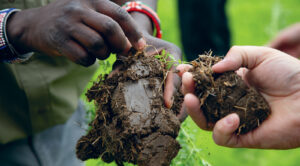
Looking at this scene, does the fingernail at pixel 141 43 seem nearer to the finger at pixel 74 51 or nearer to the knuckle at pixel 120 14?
the knuckle at pixel 120 14

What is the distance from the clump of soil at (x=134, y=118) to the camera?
1.99 meters

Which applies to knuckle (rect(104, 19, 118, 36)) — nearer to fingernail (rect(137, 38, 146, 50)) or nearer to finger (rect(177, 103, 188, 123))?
fingernail (rect(137, 38, 146, 50))

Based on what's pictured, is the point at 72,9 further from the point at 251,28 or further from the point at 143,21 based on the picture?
the point at 251,28

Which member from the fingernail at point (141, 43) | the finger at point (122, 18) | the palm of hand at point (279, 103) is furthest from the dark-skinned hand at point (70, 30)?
the palm of hand at point (279, 103)

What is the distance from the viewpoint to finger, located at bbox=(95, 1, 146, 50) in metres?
1.88

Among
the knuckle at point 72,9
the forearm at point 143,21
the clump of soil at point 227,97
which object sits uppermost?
the knuckle at point 72,9

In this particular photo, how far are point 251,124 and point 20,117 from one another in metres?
1.76

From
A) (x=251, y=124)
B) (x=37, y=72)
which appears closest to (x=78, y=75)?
(x=37, y=72)

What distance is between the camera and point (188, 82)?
211 cm

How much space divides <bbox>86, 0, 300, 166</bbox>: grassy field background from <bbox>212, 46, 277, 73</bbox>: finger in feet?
2.95

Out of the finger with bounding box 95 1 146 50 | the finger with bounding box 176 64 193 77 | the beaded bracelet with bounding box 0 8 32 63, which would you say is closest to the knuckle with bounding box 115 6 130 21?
the finger with bounding box 95 1 146 50

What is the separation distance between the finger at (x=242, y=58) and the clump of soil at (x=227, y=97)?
0.06 metres

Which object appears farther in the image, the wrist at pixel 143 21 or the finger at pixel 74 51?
the wrist at pixel 143 21

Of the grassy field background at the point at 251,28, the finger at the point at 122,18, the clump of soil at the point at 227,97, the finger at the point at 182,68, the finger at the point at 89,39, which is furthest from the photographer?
the grassy field background at the point at 251,28
